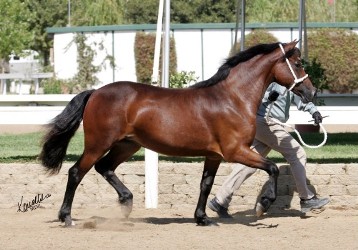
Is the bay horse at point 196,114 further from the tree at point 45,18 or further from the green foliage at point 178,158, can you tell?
the tree at point 45,18

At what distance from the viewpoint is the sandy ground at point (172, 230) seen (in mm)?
8266

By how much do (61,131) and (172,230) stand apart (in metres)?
1.62

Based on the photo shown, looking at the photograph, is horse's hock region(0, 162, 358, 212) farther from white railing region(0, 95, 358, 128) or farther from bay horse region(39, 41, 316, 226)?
bay horse region(39, 41, 316, 226)

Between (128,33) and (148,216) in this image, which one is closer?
(148,216)

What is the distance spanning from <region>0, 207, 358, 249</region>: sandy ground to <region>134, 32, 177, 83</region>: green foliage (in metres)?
21.8

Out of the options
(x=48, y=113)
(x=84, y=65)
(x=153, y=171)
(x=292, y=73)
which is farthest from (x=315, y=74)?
(x=84, y=65)

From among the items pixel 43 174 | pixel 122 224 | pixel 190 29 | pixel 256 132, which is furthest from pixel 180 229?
pixel 190 29

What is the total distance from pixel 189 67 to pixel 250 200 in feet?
73.0

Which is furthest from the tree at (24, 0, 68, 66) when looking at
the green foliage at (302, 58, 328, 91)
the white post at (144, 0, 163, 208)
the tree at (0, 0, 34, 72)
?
the white post at (144, 0, 163, 208)

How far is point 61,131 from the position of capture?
9672 millimetres

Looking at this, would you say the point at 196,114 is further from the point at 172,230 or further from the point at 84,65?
the point at 84,65

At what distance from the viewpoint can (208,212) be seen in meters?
10.9

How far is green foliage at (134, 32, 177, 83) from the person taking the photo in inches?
1283

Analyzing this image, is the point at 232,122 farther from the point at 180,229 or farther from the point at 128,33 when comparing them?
the point at 128,33
